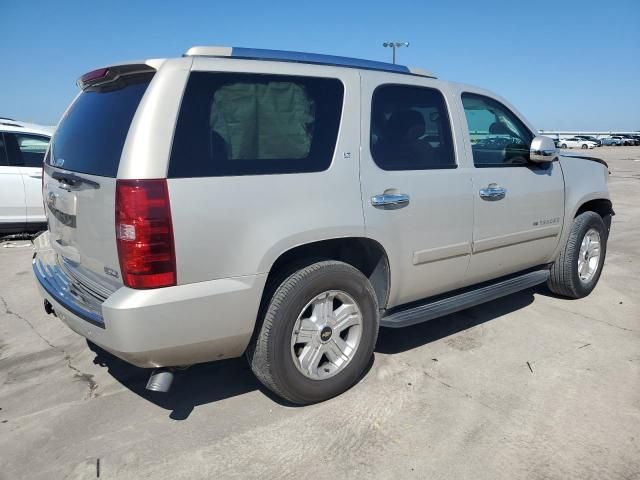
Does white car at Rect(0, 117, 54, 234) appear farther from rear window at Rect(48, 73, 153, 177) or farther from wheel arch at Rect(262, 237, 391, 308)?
wheel arch at Rect(262, 237, 391, 308)

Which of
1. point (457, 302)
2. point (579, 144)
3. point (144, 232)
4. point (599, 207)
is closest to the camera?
point (144, 232)

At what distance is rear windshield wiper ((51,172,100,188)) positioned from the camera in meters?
2.64

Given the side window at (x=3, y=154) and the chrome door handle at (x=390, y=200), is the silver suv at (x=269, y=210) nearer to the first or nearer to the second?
the chrome door handle at (x=390, y=200)

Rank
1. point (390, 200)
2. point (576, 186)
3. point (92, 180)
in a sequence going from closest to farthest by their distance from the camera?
point (92, 180) < point (390, 200) < point (576, 186)

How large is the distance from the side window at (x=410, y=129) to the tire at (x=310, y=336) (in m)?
0.77

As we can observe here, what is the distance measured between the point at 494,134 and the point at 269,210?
231 cm

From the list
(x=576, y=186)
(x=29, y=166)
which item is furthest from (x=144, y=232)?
(x=29, y=166)

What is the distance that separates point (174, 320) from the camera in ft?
8.29

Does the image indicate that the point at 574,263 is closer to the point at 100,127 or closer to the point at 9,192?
the point at 100,127

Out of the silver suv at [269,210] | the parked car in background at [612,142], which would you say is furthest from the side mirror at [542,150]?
the parked car in background at [612,142]

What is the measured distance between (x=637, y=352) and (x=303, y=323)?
2.60 meters

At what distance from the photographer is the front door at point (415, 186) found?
3.22 metres

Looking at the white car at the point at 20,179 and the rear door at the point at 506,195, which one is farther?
the white car at the point at 20,179

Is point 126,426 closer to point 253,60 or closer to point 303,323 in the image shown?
point 303,323
